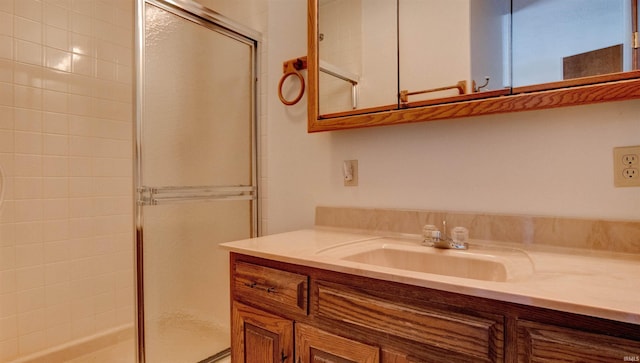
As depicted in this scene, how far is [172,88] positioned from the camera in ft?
4.98

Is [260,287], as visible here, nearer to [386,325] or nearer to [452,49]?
[386,325]

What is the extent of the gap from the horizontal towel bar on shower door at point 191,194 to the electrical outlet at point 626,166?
1507 millimetres

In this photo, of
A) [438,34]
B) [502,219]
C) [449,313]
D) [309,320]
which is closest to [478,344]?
[449,313]

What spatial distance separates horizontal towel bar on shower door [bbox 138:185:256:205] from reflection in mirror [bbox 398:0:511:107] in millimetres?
968

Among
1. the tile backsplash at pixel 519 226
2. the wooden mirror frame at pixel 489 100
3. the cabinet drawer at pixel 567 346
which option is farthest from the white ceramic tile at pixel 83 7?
the cabinet drawer at pixel 567 346

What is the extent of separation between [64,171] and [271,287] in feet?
5.33

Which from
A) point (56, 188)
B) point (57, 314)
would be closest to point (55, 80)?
point (56, 188)

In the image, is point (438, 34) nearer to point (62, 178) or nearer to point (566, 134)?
point (566, 134)

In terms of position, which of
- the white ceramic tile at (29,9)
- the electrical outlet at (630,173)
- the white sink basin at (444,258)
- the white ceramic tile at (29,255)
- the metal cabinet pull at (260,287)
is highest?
the white ceramic tile at (29,9)

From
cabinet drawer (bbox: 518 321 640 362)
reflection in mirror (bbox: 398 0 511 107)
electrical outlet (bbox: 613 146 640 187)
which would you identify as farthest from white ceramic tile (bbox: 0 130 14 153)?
electrical outlet (bbox: 613 146 640 187)

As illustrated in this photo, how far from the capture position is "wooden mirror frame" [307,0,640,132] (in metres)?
0.94

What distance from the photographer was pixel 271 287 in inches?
41.6

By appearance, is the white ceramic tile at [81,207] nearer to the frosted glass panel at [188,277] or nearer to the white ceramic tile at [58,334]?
the white ceramic tile at [58,334]

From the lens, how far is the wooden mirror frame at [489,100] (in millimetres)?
939
